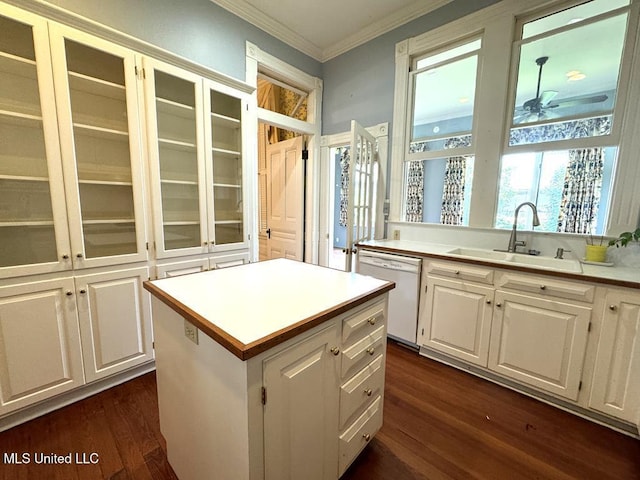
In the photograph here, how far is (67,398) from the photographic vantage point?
172cm

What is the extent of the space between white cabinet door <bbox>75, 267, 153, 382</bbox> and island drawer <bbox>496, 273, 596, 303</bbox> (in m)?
2.58

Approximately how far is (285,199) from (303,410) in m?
3.01

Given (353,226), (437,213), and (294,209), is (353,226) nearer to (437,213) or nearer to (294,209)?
(294,209)

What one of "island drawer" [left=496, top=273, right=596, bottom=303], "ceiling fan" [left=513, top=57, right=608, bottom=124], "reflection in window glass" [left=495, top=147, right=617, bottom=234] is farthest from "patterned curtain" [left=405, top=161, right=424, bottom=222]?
"island drawer" [left=496, top=273, right=596, bottom=303]

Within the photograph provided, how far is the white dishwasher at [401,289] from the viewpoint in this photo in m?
2.30

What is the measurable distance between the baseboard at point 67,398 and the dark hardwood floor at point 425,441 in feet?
0.14

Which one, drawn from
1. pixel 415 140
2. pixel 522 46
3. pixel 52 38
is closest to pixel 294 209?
pixel 415 140

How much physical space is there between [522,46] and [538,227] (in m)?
1.50

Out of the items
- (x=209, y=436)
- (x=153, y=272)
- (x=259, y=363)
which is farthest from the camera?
(x=153, y=272)

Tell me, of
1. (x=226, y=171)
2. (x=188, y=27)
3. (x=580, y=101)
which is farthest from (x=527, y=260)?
(x=188, y=27)

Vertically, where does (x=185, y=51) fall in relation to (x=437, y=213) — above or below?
above

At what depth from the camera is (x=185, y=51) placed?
2.25m

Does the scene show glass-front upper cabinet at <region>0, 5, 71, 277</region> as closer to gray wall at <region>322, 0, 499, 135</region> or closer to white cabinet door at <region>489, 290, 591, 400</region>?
gray wall at <region>322, 0, 499, 135</region>

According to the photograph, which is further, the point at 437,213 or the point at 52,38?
the point at 437,213
